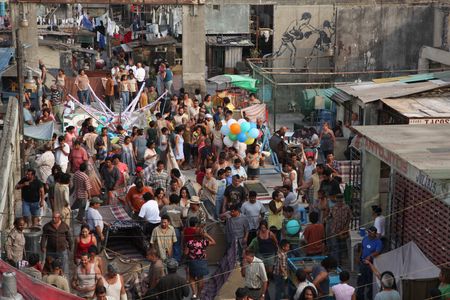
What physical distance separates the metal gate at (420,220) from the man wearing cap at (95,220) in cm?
476

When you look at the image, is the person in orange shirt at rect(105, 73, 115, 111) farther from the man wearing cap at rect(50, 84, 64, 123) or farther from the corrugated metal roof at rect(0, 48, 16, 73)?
the corrugated metal roof at rect(0, 48, 16, 73)

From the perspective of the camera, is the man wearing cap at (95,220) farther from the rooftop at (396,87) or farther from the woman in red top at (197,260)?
the rooftop at (396,87)

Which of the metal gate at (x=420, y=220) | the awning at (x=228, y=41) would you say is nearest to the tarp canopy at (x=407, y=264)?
the metal gate at (x=420, y=220)

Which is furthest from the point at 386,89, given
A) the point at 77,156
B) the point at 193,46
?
the point at 193,46

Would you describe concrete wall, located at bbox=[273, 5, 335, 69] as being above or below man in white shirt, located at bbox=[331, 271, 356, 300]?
above

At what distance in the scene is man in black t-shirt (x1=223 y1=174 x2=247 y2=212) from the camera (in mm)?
18297

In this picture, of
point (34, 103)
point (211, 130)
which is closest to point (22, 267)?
point (211, 130)

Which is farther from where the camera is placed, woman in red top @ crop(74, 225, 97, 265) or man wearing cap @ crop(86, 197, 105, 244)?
man wearing cap @ crop(86, 197, 105, 244)

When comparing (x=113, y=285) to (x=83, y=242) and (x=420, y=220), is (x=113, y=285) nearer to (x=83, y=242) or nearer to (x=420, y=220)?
(x=83, y=242)

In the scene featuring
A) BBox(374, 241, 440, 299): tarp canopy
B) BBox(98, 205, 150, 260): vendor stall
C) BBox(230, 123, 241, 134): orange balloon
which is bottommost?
BBox(98, 205, 150, 260): vendor stall

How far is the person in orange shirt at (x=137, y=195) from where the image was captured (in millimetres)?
18375

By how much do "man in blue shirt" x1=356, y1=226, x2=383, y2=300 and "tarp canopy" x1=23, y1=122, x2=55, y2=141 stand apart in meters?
9.47

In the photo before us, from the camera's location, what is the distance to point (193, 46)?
33.0m

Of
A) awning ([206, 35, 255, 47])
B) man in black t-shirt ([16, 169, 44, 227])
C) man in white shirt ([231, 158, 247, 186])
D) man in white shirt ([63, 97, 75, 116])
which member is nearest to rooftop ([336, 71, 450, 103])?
man in white shirt ([231, 158, 247, 186])
